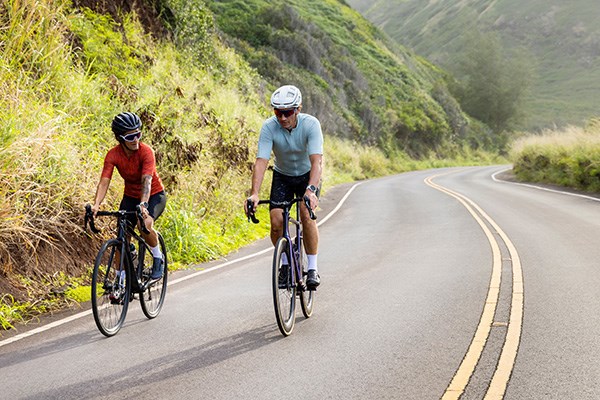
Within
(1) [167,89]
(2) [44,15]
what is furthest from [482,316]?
(1) [167,89]

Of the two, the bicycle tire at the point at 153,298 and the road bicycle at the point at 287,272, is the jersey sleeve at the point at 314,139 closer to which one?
the road bicycle at the point at 287,272

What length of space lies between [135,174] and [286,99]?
1898mm

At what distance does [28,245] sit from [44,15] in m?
5.19

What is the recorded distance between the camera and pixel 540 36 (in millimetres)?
166625

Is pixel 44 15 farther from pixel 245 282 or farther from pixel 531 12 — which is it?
pixel 531 12

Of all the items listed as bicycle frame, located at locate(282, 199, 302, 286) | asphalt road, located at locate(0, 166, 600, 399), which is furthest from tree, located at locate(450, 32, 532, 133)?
bicycle frame, located at locate(282, 199, 302, 286)

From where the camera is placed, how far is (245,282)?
951cm

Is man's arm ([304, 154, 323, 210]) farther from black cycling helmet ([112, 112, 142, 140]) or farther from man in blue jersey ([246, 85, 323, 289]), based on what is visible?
black cycling helmet ([112, 112, 142, 140])

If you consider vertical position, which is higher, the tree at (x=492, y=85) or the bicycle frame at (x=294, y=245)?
the tree at (x=492, y=85)

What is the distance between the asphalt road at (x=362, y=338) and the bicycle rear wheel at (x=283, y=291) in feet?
0.51

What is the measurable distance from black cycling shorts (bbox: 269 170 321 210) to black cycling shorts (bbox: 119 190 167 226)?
134 cm

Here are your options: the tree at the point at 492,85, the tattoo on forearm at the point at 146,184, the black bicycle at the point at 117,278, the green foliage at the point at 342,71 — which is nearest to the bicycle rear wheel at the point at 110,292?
the black bicycle at the point at 117,278

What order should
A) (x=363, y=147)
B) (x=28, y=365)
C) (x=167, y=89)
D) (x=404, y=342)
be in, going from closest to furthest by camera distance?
(x=28, y=365), (x=404, y=342), (x=167, y=89), (x=363, y=147)

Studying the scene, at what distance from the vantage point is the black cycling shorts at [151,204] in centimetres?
748
